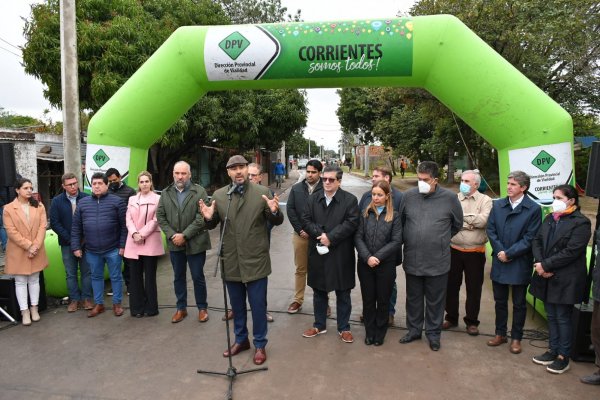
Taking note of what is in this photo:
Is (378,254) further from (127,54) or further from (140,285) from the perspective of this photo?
(127,54)

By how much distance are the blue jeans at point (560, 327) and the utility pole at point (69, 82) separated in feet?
23.7

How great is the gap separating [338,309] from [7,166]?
152 inches

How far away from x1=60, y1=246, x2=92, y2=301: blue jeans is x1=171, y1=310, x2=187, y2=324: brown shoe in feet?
4.00

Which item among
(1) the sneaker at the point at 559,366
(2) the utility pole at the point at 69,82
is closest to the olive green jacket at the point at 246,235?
(1) the sneaker at the point at 559,366

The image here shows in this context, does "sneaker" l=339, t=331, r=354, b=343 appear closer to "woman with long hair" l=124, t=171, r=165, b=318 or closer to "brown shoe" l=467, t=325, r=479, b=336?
"brown shoe" l=467, t=325, r=479, b=336

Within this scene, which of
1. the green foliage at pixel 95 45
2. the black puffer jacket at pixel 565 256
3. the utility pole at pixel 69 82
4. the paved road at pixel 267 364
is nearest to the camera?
the paved road at pixel 267 364

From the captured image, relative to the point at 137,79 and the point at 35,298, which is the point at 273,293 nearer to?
the point at 35,298

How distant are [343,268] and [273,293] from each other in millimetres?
1940

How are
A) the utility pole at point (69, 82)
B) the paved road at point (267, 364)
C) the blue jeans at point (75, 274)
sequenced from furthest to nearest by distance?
1. the utility pole at point (69, 82)
2. the blue jeans at point (75, 274)
3. the paved road at point (267, 364)

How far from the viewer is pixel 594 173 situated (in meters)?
4.07

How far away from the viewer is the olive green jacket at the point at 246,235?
13.0 ft

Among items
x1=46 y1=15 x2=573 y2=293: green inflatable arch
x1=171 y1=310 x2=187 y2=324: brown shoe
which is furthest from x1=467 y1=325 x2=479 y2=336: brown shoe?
x1=171 y1=310 x2=187 y2=324: brown shoe

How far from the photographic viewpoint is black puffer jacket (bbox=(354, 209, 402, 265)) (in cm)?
419

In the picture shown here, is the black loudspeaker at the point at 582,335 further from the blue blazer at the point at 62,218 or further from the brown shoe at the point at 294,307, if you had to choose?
the blue blazer at the point at 62,218
